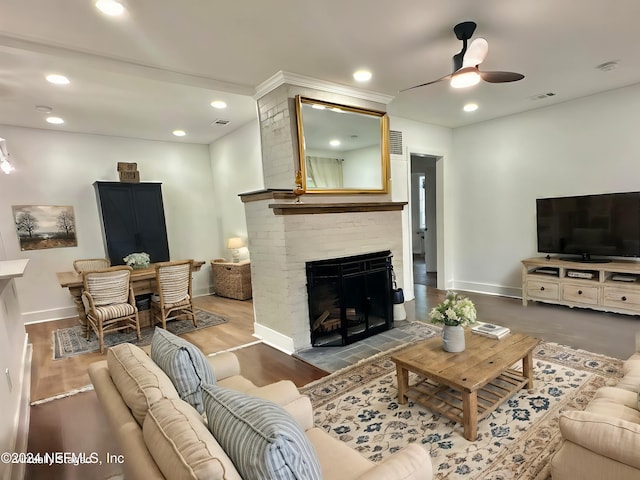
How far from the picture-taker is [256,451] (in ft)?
2.90

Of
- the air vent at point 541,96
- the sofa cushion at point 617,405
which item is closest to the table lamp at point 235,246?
the air vent at point 541,96

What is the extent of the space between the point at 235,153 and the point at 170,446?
5.37 metres

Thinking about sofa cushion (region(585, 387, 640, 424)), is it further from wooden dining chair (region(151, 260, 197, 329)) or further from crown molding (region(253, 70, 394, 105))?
wooden dining chair (region(151, 260, 197, 329))

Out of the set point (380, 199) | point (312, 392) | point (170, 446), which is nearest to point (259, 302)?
point (312, 392)

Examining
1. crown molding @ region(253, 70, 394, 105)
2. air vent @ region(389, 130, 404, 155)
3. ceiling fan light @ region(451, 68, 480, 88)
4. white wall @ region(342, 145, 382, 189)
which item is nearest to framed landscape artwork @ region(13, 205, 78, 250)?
crown molding @ region(253, 70, 394, 105)

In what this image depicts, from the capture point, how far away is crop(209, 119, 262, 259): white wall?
5.29 metres

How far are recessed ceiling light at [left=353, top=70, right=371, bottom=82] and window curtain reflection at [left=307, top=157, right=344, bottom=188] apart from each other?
84 centimetres

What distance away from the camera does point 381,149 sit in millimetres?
4102

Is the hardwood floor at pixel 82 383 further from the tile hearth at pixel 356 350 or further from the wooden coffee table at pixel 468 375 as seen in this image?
the wooden coffee table at pixel 468 375

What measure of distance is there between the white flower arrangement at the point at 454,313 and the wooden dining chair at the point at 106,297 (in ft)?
11.5

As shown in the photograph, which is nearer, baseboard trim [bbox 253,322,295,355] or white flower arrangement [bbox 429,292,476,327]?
white flower arrangement [bbox 429,292,476,327]

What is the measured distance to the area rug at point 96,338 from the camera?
12.6 ft

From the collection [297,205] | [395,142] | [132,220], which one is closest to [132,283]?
[132,220]

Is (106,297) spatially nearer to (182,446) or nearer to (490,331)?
(182,446)
